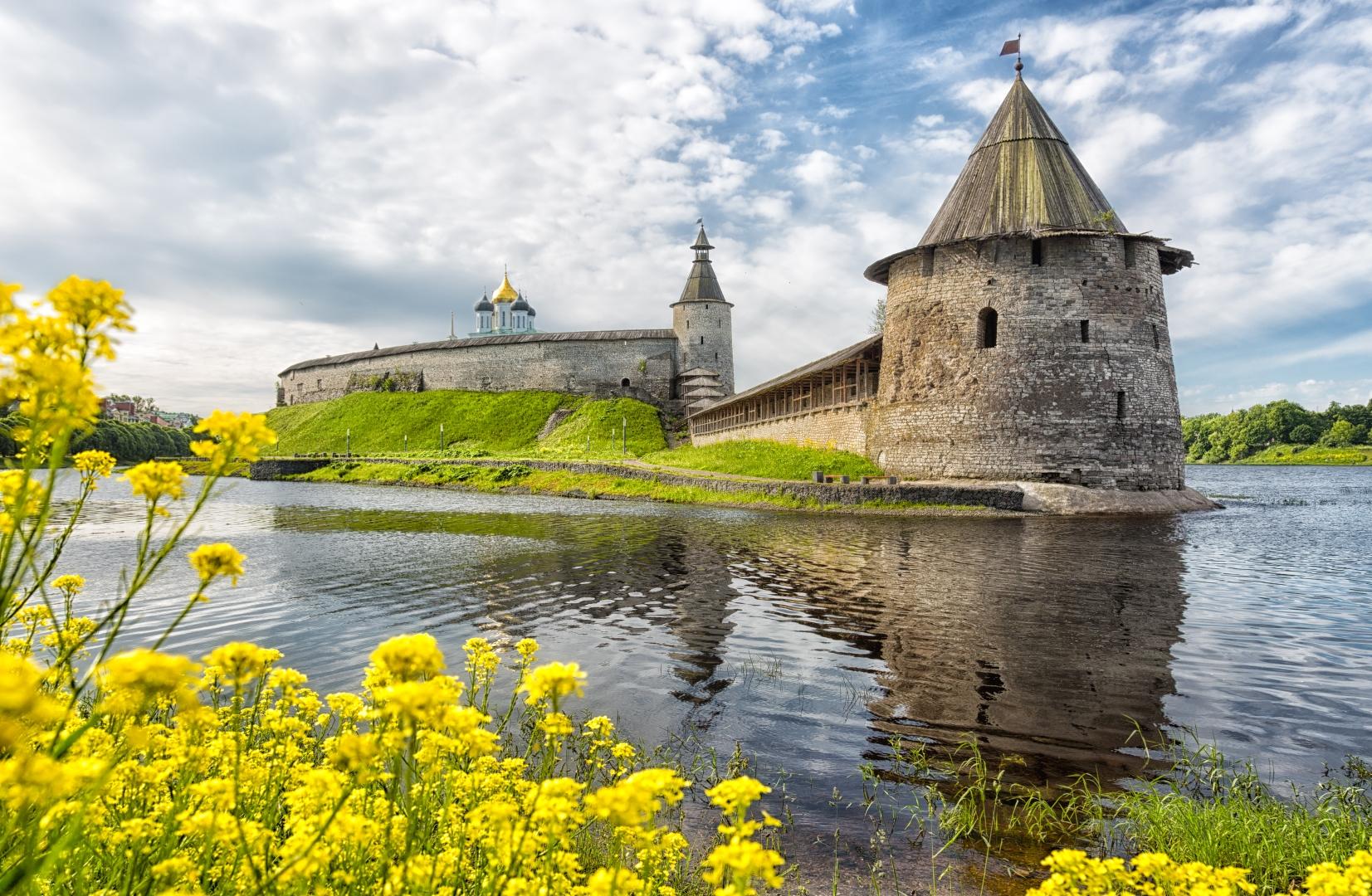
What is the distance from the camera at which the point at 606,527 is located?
19.0 meters

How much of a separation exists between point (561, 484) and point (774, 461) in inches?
375

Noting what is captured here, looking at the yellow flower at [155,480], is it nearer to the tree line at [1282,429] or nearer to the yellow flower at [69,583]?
the yellow flower at [69,583]

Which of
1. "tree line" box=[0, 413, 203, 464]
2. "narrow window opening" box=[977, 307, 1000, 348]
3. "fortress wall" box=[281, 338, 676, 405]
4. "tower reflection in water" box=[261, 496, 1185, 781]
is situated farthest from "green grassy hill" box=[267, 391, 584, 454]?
"tower reflection in water" box=[261, 496, 1185, 781]

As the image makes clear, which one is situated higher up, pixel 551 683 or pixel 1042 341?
pixel 1042 341

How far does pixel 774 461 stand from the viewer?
104 feet

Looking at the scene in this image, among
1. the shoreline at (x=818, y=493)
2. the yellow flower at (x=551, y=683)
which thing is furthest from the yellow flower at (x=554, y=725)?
the shoreline at (x=818, y=493)

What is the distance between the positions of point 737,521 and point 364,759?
18306mm

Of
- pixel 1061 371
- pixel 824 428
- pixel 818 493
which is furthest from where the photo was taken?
pixel 824 428

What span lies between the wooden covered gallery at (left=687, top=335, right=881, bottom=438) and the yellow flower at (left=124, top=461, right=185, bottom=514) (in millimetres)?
28827

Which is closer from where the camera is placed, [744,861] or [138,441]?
[744,861]

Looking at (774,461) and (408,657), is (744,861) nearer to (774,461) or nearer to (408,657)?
(408,657)

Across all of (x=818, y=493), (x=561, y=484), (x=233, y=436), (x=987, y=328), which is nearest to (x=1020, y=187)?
(x=987, y=328)

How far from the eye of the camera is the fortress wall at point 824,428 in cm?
2983

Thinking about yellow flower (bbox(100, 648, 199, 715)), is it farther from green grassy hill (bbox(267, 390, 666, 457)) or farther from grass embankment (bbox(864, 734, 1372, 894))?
green grassy hill (bbox(267, 390, 666, 457))
